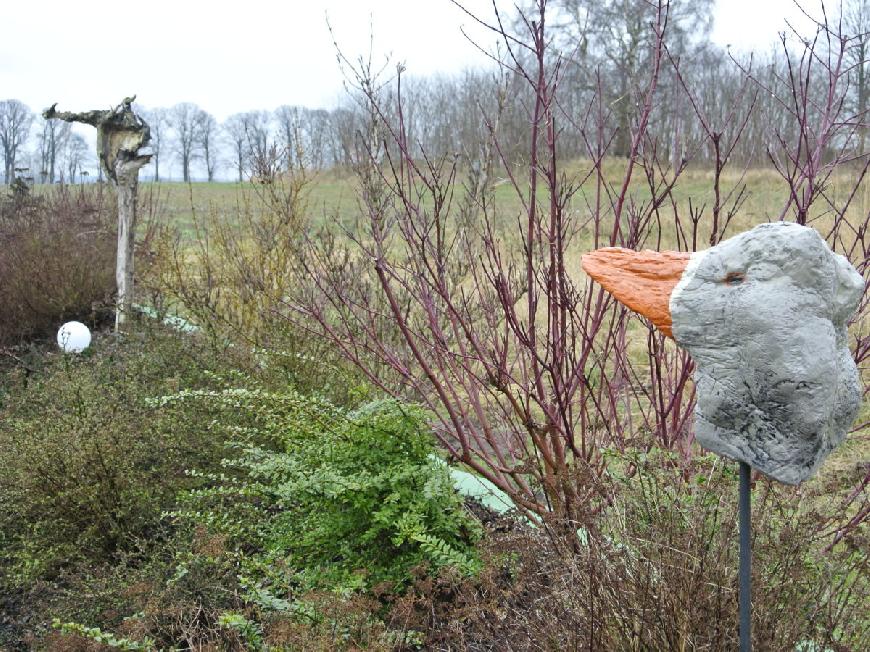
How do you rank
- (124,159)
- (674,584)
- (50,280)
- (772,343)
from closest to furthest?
(772,343)
(674,584)
(124,159)
(50,280)

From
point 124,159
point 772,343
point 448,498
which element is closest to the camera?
point 772,343

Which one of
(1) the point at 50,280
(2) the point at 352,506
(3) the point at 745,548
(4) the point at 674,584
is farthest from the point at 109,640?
(1) the point at 50,280

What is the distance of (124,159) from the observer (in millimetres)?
6684

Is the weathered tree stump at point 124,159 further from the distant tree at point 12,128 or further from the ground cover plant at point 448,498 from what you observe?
the distant tree at point 12,128

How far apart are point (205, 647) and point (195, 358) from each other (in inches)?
119

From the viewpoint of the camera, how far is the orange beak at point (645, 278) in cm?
161

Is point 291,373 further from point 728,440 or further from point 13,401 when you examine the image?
point 728,440

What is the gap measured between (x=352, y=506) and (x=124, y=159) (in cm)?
501

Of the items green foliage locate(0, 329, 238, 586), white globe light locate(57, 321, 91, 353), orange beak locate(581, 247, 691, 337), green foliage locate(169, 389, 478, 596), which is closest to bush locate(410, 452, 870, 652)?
green foliage locate(169, 389, 478, 596)

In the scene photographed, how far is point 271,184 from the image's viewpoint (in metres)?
5.71

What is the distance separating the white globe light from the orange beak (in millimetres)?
5466

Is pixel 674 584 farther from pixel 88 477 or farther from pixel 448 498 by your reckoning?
pixel 88 477

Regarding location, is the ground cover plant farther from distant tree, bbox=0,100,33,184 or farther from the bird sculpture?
distant tree, bbox=0,100,33,184

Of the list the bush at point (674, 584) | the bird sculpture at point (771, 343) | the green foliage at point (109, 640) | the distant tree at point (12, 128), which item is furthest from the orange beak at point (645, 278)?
the distant tree at point (12, 128)
